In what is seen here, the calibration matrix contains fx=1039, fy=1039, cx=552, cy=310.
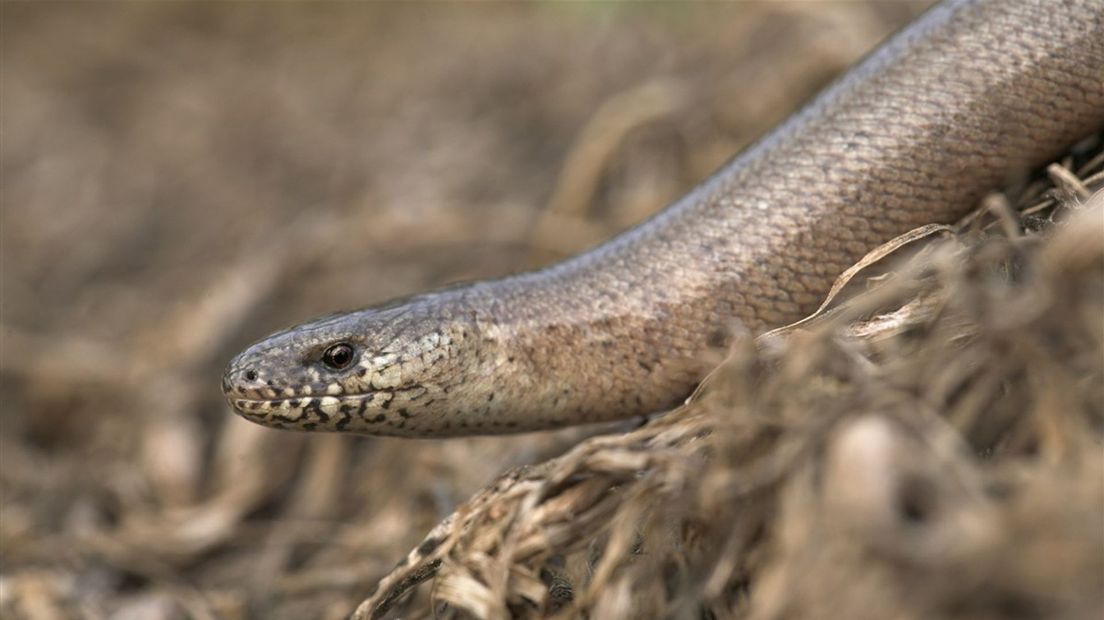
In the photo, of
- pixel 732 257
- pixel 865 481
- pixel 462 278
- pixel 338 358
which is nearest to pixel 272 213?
pixel 462 278

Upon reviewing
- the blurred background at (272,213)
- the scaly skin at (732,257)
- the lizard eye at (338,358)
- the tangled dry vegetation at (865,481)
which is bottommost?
the tangled dry vegetation at (865,481)

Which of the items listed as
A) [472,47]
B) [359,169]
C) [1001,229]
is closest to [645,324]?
[1001,229]

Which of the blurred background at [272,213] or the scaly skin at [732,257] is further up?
the blurred background at [272,213]

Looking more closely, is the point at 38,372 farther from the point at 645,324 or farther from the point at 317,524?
the point at 645,324

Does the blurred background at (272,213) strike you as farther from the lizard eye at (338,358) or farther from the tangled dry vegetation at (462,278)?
the lizard eye at (338,358)

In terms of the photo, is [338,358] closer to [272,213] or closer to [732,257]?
[732,257]

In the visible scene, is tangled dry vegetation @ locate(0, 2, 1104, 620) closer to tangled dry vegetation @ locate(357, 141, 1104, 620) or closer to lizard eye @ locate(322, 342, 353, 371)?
tangled dry vegetation @ locate(357, 141, 1104, 620)

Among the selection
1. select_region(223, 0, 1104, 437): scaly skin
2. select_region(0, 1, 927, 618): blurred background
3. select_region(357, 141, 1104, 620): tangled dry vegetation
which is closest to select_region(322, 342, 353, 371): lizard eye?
select_region(223, 0, 1104, 437): scaly skin

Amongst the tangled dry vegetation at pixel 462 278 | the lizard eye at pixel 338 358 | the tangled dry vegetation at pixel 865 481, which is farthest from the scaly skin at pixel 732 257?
the tangled dry vegetation at pixel 865 481
